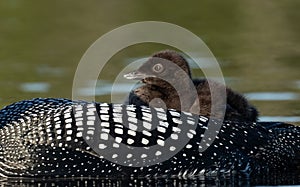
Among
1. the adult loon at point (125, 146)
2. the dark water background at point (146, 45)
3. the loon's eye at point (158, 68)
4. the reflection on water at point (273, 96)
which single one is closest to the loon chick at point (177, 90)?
the loon's eye at point (158, 68)

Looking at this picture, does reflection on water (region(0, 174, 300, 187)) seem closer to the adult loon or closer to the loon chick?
the adult loon

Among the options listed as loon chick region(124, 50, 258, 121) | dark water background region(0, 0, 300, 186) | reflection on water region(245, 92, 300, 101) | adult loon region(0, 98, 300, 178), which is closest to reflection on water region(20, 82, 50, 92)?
dark water background region(0, 0, 300, 186)

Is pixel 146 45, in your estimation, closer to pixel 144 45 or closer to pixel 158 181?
pixel 144 45

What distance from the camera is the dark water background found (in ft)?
34.0

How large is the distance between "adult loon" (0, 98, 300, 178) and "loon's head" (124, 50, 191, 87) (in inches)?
55.4

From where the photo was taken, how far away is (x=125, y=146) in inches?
285

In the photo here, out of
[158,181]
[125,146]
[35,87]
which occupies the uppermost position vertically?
[35,87]

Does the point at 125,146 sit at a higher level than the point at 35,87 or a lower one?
lower

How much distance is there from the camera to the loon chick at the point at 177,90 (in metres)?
8.54

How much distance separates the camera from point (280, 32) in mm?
13234

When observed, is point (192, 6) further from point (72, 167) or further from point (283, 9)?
point (72, 167)

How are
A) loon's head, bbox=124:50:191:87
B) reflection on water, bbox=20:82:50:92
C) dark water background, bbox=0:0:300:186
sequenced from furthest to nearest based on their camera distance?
reflection on water, bbox=20:82:50:92
dark water background, bbox=0:0:300:186
loon's head, bbox=124:50:191:87

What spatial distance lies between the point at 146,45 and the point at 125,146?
5.61 metres

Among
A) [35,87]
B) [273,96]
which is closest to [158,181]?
[273,96]
